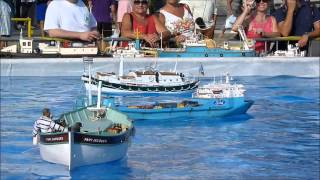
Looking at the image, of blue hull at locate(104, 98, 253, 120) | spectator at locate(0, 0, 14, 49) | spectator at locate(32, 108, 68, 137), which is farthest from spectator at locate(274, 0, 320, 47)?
spectator at locate(32, 108, 68, 137)

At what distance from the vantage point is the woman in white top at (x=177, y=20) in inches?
769

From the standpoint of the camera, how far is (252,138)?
1425cm

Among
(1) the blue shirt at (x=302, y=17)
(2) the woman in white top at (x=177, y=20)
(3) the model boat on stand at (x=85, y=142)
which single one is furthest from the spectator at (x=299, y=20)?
(3) the model boat on stand at (x=85, y=142)

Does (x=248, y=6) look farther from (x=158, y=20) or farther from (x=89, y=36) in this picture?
(x=89, y=36)

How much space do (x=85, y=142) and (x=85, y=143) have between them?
0.04 feet

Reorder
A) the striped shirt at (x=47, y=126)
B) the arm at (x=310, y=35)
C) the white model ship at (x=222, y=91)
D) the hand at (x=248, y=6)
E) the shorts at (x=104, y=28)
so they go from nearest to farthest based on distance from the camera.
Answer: the striped shirt at (x=47, y=126), the white model ship at (x=222, y=91), the arm at (x=310, y=35), the hand at (x=248, y=6), the shorts at (x=104, y=28)

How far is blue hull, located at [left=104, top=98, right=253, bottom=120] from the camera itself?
15.2 m

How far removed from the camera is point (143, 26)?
19.4 metres

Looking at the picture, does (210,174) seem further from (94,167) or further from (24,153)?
(24,153)

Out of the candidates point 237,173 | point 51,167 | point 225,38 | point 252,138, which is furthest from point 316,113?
point 225,38

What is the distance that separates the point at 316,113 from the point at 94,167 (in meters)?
5.24

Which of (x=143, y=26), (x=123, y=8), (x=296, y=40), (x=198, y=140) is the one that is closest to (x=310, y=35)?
(x=296, y=40)

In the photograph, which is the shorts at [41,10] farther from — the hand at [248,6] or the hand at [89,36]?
the hand at [248,6]

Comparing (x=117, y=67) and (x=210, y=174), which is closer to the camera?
(x=210, y=174)
